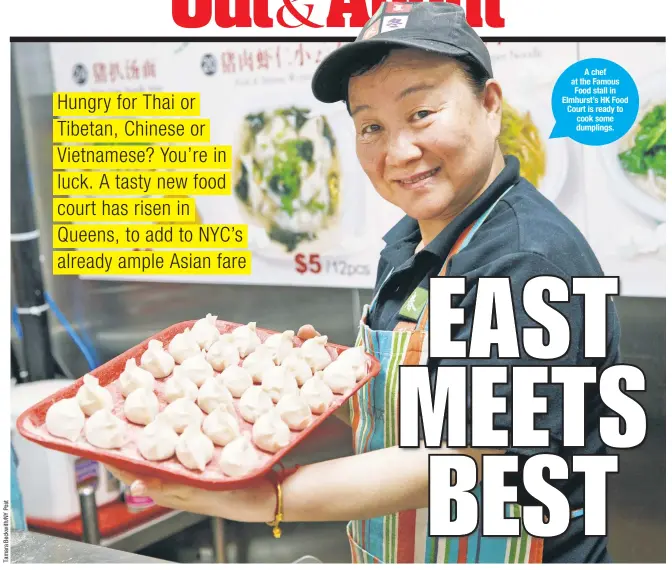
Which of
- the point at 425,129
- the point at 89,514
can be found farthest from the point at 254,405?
the point at 89,514

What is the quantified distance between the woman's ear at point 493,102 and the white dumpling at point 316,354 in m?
0.50

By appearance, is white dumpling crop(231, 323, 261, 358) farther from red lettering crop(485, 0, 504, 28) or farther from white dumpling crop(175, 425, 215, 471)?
red lettering crop(485, 0, 504, 28)

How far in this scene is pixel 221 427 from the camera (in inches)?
43.9

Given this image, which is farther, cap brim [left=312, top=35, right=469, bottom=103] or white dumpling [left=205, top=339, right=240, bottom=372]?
white dumpling [left=205, top=339, right=240, bottom=372]

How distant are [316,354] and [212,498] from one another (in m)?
0.35

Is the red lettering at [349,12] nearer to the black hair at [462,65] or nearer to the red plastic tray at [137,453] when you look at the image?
the black hair at [462,65]

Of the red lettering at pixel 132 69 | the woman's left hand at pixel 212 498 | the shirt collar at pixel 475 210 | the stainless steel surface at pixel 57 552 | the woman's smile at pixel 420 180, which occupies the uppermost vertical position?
the red lettering at pixel 132 69

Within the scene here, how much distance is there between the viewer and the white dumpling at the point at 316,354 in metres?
1.33

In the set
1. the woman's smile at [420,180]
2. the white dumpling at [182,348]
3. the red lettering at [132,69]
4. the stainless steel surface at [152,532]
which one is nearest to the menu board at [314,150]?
the red lettering at [132,69]

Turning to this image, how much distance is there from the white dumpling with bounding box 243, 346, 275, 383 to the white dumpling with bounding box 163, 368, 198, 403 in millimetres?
116

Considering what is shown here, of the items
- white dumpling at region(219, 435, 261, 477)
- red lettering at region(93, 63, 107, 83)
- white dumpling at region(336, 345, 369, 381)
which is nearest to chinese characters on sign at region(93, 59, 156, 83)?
red lettering at region(93, 63, 107, 83)

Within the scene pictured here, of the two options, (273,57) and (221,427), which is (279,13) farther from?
(221,427)

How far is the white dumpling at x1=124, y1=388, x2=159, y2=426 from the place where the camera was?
1.15 metres

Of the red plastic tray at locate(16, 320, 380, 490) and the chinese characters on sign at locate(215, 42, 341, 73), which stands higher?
the chinese characters on sign at locate(215, 42, 341, 73)
